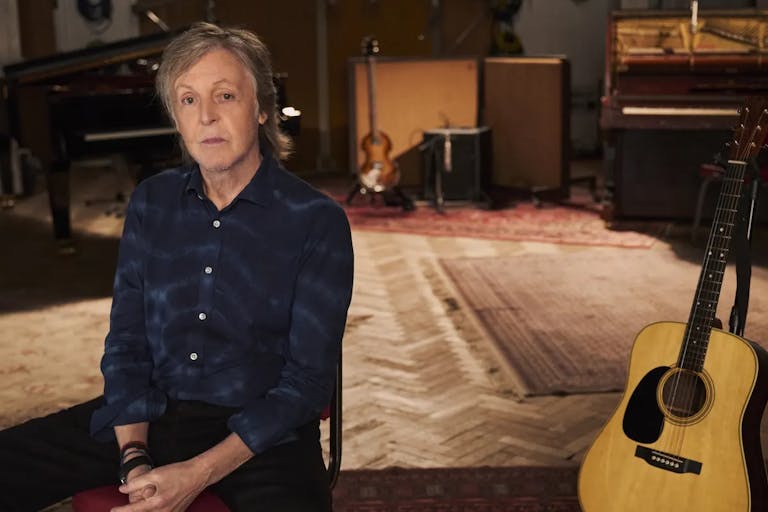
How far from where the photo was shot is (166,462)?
200 centimetres

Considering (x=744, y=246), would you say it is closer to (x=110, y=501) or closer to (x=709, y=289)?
(x=709, y=289)

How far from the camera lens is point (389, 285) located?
17.5ft

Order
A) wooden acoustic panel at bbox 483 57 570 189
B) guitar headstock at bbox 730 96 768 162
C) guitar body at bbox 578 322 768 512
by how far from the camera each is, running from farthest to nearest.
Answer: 1. wooden acoustic panel at bbox 483 57 570 189
2. guitar headstock at bbox 730 96 768 162
3. guitar body at bbox 578 322 768 512

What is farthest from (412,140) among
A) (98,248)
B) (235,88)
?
(235,88)

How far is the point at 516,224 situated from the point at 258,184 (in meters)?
4.82

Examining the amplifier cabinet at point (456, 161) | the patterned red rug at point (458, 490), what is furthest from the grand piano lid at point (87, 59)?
the patterned red rug at point (458, 490)

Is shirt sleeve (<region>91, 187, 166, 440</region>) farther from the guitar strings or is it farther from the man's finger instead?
the guitar strings

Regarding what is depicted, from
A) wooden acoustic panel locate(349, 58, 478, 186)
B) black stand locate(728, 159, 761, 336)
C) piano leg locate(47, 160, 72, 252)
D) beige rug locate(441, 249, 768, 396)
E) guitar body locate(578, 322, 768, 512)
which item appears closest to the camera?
guitar body locate(578, 322, 768, 512)

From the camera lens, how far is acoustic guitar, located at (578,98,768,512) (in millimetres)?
2520

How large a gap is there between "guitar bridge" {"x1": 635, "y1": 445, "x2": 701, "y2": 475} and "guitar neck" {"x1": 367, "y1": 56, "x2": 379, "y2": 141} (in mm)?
4876

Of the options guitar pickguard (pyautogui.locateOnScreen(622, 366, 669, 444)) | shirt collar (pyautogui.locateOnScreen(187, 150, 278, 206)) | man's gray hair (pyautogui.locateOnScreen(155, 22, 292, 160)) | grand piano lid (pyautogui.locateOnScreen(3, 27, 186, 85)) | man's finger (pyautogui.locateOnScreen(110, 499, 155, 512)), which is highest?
man's gray hair (pyautogui.locateOnScreen(155, 22, 292, 160))

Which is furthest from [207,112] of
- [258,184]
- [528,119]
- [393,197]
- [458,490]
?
[528,119]

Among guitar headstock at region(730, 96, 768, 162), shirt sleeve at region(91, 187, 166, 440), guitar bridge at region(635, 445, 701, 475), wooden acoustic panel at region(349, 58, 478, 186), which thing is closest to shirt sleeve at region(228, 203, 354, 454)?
shirt sleeve at region(91, 187, 166, 440)

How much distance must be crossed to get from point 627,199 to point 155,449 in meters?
5.11
